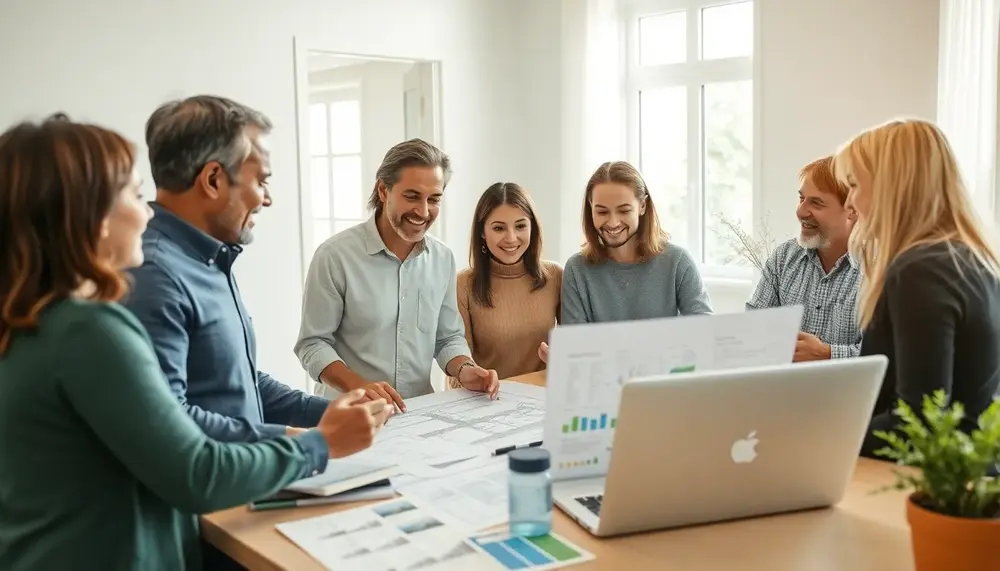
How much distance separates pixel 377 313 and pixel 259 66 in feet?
6.72

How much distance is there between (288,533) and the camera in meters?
1.43

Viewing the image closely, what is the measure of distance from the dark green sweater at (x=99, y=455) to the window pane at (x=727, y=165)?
3.71 m

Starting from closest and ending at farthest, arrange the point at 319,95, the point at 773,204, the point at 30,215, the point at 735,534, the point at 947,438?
the point at 947,438
the point at 30,215
the point at 735,534
the point at 773,204
the point at 319,95

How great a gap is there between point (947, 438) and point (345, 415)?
893 mm

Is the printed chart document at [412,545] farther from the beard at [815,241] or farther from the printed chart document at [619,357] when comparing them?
the beard at [815,241]

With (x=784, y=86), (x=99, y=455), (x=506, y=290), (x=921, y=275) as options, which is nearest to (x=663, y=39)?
(x=784, y=86)

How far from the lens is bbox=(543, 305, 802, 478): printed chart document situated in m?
1.44

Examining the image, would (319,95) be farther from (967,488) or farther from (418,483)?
(967,488)

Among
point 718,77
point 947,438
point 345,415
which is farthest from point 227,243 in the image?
point 718,77

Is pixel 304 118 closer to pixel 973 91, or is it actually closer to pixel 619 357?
pixel 973 91

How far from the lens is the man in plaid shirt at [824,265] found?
2.61m

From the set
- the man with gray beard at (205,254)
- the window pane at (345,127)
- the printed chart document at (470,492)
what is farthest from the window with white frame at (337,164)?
the printed chart document at (470,492)

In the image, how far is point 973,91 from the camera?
351 centimetres

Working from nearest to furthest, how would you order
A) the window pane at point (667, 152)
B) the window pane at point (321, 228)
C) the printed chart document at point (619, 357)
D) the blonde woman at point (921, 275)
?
1. the printed chart document at point (619, 357)
2. the blonde woman at point (921, 275)
3. the window pane at point (667, 152)
4. the window pane at point (321, 228)
